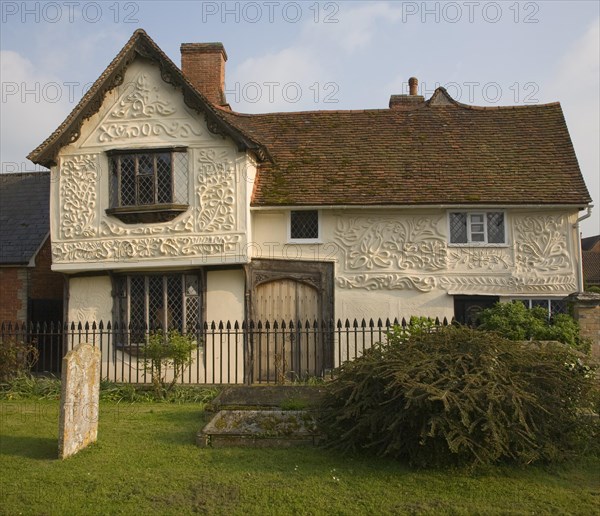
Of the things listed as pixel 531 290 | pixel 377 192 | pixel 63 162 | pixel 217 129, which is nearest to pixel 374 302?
pixel 377 192

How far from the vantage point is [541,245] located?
1672cm

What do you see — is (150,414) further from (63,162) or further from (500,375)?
(63,162)

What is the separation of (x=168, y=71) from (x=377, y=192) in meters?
6.02

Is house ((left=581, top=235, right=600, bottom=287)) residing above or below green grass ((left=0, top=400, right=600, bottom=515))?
above

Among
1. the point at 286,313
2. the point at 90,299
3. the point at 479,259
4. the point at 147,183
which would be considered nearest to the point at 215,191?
the point at 147,183

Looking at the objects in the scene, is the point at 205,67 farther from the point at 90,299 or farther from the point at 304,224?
the point at 90,299

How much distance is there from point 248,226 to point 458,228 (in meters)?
5.41

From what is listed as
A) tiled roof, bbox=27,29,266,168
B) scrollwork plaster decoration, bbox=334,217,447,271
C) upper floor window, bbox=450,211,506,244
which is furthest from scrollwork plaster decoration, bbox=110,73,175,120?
upper floor window, bbox=450,211,506,244

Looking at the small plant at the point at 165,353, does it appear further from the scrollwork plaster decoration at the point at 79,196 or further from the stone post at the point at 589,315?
the stone post at the point at 589,315

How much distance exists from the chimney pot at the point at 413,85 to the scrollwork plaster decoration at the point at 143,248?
34.0 ft

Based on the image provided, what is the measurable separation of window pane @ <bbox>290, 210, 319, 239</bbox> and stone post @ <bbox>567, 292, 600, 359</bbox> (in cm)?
653

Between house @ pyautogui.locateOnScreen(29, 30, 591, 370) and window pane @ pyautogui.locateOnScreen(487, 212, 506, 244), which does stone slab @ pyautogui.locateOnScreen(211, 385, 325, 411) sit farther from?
window pane @ pyautogui.locateOnScreen(487, 212, 506, 244)

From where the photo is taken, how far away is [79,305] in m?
16.9

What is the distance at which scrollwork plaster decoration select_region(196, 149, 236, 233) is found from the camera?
16094 millimetres
